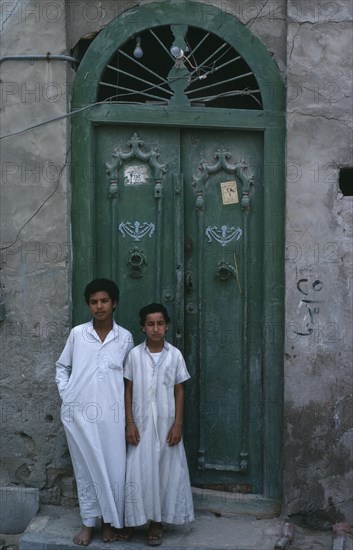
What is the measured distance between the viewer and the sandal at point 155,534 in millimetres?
5406

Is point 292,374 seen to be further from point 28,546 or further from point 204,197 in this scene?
point 28,546

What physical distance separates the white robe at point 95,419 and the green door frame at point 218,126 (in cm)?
63

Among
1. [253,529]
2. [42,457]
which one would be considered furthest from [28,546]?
[253,529]

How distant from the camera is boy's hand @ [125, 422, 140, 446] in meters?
5.39

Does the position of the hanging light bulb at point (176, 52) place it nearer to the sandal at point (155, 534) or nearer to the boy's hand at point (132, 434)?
the boy's hand at point (132, 434)

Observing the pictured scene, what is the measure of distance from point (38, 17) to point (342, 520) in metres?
3.79

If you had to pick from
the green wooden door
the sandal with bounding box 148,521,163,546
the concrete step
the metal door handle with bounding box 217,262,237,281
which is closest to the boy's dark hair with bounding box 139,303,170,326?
the green wooden door

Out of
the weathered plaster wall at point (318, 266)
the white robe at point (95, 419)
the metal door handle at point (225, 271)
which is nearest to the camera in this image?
the white robe at point (95, 419)

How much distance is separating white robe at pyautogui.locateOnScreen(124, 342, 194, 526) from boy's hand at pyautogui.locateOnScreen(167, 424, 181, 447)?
0.06 ft

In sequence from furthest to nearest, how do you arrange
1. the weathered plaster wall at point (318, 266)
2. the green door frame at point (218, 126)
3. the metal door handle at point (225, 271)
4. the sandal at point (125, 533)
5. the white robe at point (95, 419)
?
1. the metal door handle at point (225, 271)
2. the green door frame at point (218, 126)
3. the weathered plaster wall at point (318, 266)
4. the sandal at point (125, 533)
5. the white robe at point (95, 419)

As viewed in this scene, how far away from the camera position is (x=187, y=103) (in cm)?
584

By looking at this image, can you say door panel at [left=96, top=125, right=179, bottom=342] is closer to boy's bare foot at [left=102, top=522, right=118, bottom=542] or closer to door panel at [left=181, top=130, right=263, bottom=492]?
door panel at [left=181, top=130, right=263, bottom=492]

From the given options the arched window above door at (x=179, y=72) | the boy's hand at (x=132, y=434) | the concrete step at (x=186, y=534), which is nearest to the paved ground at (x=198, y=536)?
the concrete step at (x=186, y=534)

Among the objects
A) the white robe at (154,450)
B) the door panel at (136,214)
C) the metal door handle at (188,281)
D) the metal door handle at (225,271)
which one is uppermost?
the door panel at (136,214)
